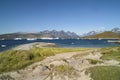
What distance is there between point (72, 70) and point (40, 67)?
551 centimetres

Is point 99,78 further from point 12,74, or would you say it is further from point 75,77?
point 12,74

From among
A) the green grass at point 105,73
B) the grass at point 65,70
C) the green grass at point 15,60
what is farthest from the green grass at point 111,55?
the green grass at point 15,60

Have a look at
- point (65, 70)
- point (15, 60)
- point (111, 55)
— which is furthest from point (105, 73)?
point (111, 55)

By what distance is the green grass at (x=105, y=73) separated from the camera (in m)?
26.6

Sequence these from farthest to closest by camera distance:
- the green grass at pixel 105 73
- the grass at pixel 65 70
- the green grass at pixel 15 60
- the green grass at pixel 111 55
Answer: the green grass at pixel 111 55, the green grass at pixel 15 60, the grass at pixel 65 70, the green grass at pixel 105 73

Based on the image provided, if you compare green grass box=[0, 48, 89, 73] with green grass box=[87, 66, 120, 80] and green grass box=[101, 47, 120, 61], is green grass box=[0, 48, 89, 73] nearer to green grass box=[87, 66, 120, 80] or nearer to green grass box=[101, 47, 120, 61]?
green grass box=[87, 66, 120, 80]

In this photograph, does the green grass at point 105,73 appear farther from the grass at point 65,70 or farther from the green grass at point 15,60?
the green grass at point 15,60

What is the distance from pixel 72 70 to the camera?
31.2 m

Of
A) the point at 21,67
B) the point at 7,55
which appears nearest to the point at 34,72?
the point at 21,67

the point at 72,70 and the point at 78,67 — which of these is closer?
the point at 72,70

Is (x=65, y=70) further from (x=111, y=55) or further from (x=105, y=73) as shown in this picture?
(x=111, y=55)

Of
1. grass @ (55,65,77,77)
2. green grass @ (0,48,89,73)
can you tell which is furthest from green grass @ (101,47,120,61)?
green grass @ (0,48,89,73)

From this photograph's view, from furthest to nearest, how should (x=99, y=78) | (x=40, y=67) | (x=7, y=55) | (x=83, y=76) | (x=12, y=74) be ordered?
1. (x=7, y=55)
2. (x=40, y=67)
3. (x=12, y=74)
4. (x=83, y=76)
5. (x=99, y=78)

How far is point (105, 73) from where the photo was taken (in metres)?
28.1
